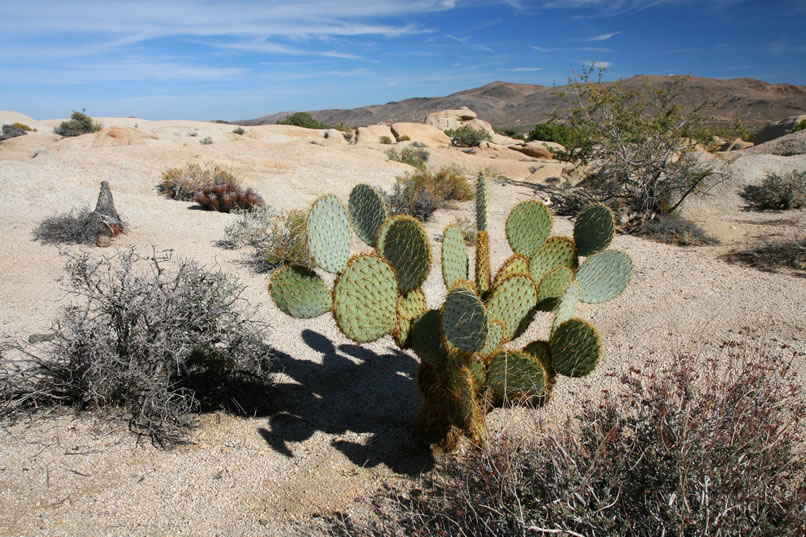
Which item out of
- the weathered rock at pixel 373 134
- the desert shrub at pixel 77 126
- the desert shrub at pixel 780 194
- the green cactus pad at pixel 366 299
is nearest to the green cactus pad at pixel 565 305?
the green cactus pad at pixel 366 299

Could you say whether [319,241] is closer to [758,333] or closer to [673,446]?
[673,446]

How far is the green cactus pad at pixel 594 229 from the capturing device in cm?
356

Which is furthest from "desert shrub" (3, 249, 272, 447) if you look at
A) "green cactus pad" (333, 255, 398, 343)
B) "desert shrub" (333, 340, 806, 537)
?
"desert shrub" (333, 340, 806, 537)

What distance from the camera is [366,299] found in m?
2.92

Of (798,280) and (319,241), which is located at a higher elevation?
(319,241)

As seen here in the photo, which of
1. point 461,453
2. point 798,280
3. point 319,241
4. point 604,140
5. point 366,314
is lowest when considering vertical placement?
point 461,453

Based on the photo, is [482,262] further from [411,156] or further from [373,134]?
[373,134]

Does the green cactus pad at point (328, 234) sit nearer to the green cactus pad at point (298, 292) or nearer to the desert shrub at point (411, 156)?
the green cactus pad at point (298, 292)

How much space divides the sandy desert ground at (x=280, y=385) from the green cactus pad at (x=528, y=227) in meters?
1.21

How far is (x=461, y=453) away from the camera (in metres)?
3.08

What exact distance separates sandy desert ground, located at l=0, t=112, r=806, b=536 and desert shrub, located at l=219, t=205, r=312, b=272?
25 centimetres

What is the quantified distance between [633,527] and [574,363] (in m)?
1.02

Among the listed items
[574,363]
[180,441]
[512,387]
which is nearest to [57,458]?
[180,441]

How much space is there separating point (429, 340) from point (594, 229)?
63.4 inches
